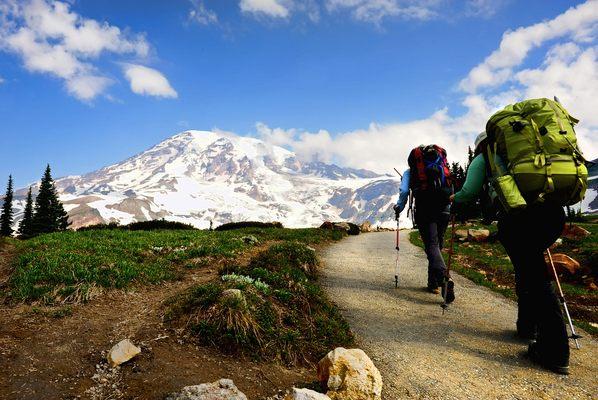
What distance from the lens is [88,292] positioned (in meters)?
7.30

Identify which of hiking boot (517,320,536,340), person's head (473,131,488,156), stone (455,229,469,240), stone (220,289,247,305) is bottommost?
hiking boot (517,320,536,340)

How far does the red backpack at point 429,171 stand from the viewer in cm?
904

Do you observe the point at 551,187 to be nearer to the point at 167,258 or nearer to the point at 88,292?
the point at 88,292

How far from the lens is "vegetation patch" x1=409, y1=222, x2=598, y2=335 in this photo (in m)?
9.48

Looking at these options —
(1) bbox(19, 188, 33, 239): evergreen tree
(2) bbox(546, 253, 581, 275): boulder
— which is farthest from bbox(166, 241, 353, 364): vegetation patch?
(1) bbox(19, 188, 33, 239): evergreen tree

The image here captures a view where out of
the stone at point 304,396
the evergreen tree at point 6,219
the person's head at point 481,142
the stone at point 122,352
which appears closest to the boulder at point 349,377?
the stone at point 304,396

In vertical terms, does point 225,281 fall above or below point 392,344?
above

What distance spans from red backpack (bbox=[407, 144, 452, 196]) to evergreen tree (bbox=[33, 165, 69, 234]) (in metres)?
70.3

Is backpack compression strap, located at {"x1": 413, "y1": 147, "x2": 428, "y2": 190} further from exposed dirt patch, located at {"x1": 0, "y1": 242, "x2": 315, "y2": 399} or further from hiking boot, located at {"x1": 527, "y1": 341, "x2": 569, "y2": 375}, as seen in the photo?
exposed dirt patch, located at {"x1": 0, "y1": 242, "x2": 315, "y2": 399}

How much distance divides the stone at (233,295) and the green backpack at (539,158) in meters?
4.09

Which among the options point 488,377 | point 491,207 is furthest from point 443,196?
point 488,377

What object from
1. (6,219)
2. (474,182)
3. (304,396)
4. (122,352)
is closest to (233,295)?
(122,352)

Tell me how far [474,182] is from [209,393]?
193 inches

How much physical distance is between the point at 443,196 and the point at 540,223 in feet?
12.1
